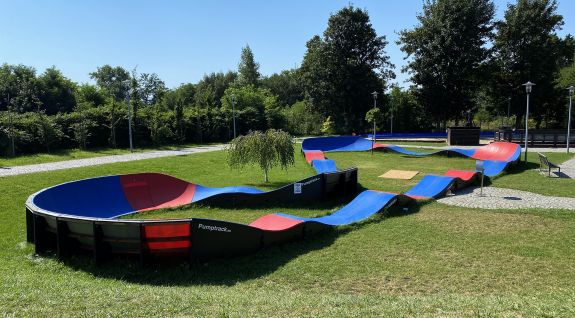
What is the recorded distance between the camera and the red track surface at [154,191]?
1143 centimetres

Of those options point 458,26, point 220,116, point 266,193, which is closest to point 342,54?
point 458,26

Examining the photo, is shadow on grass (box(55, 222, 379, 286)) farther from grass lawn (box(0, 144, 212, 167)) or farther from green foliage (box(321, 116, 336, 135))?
green foliage (box(321, 116, 336, 135))

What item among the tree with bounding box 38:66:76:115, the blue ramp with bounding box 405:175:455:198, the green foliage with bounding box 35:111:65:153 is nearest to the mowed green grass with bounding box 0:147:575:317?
the blue ramp with bounding box 405:175:455:198

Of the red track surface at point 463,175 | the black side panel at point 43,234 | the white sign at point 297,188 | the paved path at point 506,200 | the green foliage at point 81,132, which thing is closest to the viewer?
the black side panel at point 43,234

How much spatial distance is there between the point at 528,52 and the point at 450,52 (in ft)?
22.7

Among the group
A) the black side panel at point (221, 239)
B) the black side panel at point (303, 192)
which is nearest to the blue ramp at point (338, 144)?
the black side panel at point (303, 192)

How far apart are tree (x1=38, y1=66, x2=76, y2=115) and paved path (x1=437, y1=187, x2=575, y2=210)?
135ft

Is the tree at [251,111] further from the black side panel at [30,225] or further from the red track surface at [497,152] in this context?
the black side panel at [30,225]

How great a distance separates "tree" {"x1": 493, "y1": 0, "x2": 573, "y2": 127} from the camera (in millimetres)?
37906

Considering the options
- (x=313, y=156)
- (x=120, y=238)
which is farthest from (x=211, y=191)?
(x=313, y=156)

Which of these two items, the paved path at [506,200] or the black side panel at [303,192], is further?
the black side panel at [303,192]

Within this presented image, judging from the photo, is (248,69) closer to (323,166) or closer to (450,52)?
(450,52)

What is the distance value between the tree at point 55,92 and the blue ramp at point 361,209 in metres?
40.0

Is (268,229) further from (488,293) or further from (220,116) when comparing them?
(220,116)
